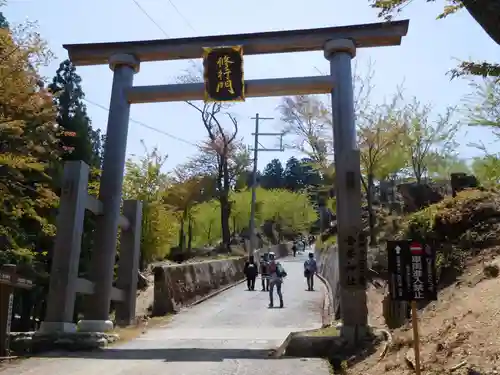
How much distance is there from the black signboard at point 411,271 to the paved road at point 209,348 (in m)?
1.90

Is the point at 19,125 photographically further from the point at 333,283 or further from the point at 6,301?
the point at 333,283

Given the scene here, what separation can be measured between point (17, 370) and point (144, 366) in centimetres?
195

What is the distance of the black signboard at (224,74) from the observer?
11688 mm

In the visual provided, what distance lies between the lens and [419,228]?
10953 mm

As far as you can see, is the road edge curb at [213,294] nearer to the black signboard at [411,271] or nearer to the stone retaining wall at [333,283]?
the stone retaining wall at [333,283]

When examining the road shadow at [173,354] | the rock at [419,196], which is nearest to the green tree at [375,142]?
the rock at [419,196]

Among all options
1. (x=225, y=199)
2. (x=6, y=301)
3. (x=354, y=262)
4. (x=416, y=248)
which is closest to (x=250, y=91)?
(x=354, y=262)

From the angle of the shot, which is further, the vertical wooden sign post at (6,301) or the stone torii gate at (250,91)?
the stone torii gate at (250,91)

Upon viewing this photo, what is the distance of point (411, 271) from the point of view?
6367 millimetres

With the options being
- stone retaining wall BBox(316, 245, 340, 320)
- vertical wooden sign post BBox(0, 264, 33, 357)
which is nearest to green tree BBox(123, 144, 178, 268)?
stone retaining wall BBox(316, 245, 340, 320)

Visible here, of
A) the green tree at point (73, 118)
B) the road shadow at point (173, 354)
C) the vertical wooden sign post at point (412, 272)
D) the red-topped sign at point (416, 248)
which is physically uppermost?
the green tree at point (73, 118)

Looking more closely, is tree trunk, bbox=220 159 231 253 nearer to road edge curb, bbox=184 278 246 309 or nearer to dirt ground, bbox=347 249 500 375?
road edge curb, bbox=184 278 246 309

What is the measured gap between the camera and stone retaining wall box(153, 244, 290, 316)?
16.7 metres

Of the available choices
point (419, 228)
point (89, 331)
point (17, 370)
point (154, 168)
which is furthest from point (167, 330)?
point (154, 168)
